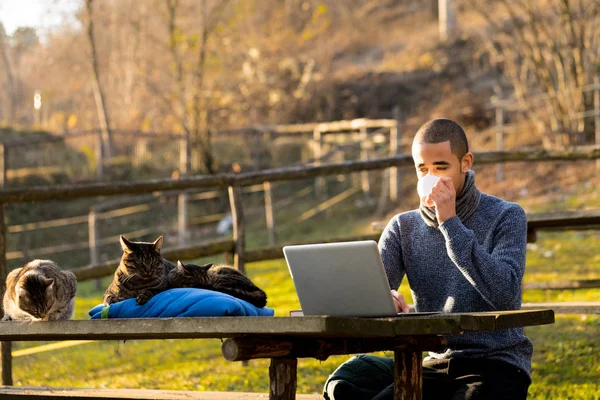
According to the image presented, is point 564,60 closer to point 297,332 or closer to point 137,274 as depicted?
point 137,274

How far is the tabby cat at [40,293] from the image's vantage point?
3225mm

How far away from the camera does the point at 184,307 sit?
285 centimetres

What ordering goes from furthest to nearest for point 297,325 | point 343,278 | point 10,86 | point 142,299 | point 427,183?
point 10,86, point 427,183, point 142,299, point 343,278, point 297,325

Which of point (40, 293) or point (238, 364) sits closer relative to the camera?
point (40, 293)

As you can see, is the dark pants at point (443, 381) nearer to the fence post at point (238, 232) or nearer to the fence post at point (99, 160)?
the fence post at point (238, 232)

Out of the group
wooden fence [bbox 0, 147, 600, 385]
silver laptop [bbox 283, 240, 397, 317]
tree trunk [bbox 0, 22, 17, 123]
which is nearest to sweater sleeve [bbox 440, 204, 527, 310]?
silver laptop [bbox 283, 240, 397, 317]

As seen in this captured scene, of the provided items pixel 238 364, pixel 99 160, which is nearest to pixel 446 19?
pixel 99 160

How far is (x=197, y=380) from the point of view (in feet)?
20.7

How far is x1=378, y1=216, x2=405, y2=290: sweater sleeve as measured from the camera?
3568 mm

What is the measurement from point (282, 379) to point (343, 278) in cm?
49

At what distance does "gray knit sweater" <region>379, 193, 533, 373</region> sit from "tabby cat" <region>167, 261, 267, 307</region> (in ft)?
Answer: 2.17

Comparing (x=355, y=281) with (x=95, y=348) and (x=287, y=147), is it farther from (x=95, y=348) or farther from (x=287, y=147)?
(x=287, y=147)

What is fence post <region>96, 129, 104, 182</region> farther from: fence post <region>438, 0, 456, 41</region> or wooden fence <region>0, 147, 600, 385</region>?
wooden fence <region>0, 147, 600, 385</region>

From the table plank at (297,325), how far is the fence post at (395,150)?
12979 mm
